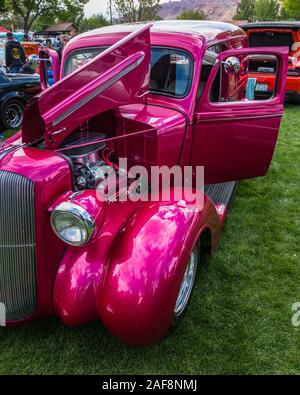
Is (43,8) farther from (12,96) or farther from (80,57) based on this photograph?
(80,57)

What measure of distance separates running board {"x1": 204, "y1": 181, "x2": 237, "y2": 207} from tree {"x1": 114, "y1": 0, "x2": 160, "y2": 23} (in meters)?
29.0

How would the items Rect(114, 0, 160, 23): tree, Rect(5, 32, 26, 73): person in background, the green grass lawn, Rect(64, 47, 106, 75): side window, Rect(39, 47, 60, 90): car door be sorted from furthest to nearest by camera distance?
Rect(114, 0, 160, 23): tree, Rect(5, 32, 26, 73): person in background, Rect(39, 47, 60, 90): car door, Rect(64, 47, 106, 75): side window, the green grass lawn

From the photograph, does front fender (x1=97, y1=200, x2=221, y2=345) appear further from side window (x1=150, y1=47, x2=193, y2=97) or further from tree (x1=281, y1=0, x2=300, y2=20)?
tree (x1=281, y1=0, x2=300, y2=20)

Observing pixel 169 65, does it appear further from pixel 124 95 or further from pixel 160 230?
pixel 160 230

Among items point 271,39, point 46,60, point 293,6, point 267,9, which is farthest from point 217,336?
point 267,9

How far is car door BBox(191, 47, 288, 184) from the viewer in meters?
3.29

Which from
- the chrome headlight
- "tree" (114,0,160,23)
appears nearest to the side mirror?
the chrome headlight

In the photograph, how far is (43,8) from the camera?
4403cm

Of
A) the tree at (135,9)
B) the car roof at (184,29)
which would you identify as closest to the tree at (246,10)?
the tree at (135,9)

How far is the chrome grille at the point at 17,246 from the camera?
6.95 feet

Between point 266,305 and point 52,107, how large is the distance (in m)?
2.11

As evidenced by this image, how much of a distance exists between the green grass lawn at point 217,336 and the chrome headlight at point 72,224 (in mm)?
802

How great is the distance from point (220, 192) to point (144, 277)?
2.15 meters

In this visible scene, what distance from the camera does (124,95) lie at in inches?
111
